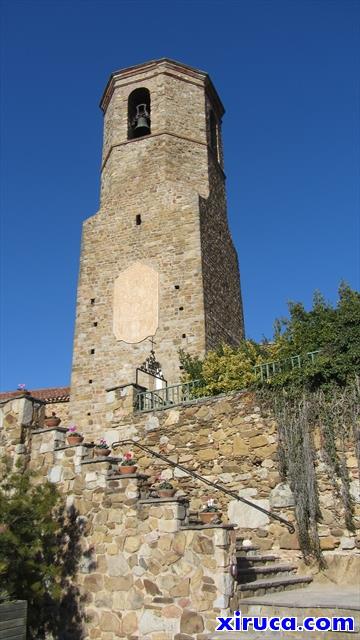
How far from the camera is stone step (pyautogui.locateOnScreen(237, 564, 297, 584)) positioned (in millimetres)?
6314

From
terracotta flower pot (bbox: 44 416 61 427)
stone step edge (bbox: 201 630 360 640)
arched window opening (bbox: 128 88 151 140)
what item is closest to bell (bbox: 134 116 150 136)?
arched window opening (bbox: 128 88 151 140)

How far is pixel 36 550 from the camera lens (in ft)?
19.8

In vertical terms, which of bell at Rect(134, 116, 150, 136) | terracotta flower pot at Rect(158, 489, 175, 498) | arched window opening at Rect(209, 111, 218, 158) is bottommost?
terracotta flower pot at Rect(158, 489, 175, 498)

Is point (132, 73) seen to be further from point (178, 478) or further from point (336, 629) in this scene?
point (336, 629)

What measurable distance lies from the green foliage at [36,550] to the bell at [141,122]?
14.8 metres

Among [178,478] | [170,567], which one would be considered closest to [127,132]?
[178,478]

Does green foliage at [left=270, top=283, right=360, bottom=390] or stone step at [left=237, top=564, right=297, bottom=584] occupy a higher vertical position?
green foliage at [left=270, top=283, right=360, bottom=390]

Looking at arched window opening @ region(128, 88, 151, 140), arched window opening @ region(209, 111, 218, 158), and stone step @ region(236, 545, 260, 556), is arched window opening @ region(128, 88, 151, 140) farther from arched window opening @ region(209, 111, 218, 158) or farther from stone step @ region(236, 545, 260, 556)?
stone step @ region(236, 545, 260, 556)

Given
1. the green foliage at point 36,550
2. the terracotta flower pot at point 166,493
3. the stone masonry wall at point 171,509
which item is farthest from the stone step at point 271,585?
the green foliage at point 36,550

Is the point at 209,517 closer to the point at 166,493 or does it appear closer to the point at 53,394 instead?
the point at 166,493

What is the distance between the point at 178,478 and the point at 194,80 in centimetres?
1608

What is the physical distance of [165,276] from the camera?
51.8 ft

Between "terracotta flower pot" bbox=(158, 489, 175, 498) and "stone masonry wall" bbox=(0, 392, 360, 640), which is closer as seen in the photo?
"stone masonry wall" bbox=(0, 392, 360, 640)

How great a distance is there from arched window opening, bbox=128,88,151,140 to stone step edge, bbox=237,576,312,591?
1596cm
